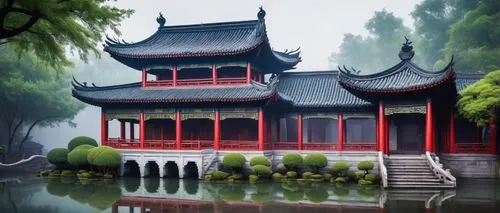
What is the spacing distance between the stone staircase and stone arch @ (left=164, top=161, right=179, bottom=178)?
481 inches

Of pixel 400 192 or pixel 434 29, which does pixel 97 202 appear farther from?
pixel 434 29

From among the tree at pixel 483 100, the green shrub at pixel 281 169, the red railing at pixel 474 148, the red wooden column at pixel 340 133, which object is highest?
the tree at pixel 483 100

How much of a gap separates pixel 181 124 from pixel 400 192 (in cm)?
1467

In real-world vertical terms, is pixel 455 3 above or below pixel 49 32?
above

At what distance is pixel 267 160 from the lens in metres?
25.1

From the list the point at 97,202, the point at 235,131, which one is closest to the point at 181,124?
the point at 235,131

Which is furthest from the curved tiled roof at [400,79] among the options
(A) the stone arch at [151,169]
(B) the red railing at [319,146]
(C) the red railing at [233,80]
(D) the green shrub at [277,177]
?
(A) the stone arch at [151,169]

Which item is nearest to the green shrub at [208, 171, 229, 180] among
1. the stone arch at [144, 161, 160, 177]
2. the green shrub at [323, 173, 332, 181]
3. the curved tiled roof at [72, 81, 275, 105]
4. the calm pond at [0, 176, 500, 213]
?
the calm pond at [0, 176, 500, 213]

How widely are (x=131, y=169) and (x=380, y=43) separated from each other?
6282 cm

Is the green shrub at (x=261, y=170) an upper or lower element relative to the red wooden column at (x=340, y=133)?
lower

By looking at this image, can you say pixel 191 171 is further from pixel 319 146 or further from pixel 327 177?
pixel 327 177

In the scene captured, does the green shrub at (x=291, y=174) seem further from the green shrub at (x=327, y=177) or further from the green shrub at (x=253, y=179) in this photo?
the green shrub at (x=253, y=179)

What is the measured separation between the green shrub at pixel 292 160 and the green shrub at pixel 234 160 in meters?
2.23

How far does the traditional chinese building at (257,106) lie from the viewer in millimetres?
24250
